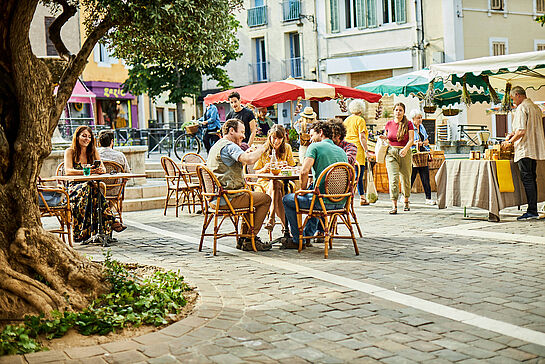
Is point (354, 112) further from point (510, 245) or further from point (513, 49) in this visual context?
point (513, 49)

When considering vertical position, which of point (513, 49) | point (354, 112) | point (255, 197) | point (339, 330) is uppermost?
point (513, 49)

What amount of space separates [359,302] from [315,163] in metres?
2.67

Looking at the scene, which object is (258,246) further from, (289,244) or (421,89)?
(421,89)

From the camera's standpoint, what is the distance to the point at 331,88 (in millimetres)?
14570

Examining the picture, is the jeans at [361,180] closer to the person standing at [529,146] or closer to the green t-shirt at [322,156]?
the person standing at [529,146]

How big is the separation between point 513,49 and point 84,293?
1092 inches

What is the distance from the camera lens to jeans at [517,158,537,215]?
1005 centimetres

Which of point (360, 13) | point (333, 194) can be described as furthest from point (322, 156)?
point (360, 13)

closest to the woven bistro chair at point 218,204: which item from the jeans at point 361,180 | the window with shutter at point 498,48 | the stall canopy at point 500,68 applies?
the stall canopy at point 500,68

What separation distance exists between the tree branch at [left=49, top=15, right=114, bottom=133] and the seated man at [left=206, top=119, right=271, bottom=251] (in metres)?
2.07

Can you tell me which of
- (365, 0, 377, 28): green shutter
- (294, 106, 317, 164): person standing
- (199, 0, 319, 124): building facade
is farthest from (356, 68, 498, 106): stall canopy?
(199, 0, 319, 124): building facade

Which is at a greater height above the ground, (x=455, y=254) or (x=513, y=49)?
(x=513, y=49)

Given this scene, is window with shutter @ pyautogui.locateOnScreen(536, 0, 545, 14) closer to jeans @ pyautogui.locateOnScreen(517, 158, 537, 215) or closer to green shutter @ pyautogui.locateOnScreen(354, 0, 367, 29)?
green shutter @ pyautogui.locateOnScreen(354, 0, 367, 29)

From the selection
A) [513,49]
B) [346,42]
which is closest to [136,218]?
[346,42]
